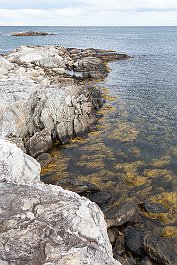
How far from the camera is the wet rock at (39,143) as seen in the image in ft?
90.0

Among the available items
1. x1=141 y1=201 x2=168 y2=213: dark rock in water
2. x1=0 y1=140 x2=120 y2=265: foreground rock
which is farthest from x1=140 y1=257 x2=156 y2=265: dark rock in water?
x1=0 y1=140 x2=120 y2=265: foreground rock

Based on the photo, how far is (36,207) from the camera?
36.5 ft

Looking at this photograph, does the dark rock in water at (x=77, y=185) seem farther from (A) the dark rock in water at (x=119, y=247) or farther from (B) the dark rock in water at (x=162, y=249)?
(B) the dark rock in water at (x=162, y=249)

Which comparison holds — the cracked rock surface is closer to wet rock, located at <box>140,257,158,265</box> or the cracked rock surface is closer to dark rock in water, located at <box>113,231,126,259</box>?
dark rock in water, located at <box>113,231,126,259</box>

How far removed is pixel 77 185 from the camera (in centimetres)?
2183

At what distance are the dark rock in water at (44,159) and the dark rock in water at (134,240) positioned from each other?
11.2 meters

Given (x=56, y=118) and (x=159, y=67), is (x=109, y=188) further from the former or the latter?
(x=159, y=67)

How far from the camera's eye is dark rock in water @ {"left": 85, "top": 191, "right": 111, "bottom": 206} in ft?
67.5

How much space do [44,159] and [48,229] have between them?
55.1 feet

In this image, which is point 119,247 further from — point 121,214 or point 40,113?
point 40,113

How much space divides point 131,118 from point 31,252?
29.2 meters

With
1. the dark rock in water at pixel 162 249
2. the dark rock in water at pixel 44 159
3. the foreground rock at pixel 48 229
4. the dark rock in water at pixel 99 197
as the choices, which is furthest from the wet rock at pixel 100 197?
the foreground rock at pixel 48 229

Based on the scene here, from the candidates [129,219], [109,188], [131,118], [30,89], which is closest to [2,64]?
[30,89]

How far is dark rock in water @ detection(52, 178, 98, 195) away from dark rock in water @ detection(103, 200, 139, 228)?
273 centimetres
